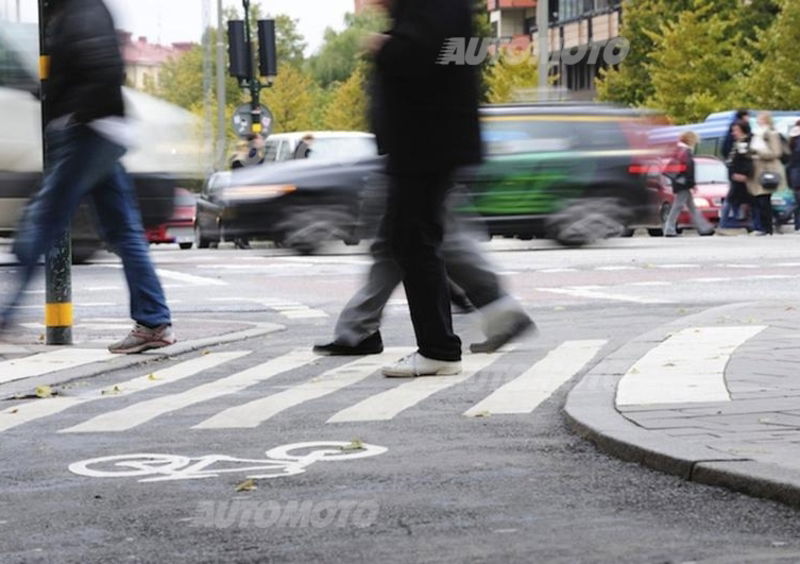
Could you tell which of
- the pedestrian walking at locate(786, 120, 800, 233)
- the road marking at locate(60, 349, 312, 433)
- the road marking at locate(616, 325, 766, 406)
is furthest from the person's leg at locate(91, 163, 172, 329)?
the pedestrian walking at locate(786, 120, 800, 233)

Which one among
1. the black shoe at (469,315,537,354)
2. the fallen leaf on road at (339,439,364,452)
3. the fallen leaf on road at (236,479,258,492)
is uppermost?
the fallen leaf on road at (236,479,258,492)

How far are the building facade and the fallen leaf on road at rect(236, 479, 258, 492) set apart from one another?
7882 centimetres

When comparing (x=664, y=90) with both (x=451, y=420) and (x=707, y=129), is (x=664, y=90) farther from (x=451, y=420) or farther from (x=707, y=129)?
(x=451, y=420)

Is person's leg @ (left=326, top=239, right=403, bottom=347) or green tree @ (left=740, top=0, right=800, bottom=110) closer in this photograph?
person's leg @ (left=326, top=239, right=403, bottom=347)

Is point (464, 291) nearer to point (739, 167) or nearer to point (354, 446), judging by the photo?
point (354, 446)

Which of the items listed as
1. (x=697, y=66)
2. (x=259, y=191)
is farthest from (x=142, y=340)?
(x=697, y=66)

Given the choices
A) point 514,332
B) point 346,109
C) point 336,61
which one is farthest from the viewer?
point 336,61

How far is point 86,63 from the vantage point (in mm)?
10062

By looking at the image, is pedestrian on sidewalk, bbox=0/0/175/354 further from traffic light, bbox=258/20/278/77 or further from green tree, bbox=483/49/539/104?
green tree, bbox=483/49/539/104

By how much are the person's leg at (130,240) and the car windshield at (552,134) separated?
1488 cm

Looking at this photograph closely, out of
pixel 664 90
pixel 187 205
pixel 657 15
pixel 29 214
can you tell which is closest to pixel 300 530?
pixel 29 214

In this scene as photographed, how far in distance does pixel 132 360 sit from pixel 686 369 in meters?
2.93

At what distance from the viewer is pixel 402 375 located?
29.5 ft

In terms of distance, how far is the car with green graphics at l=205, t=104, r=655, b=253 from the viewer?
80.4 ft
